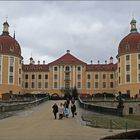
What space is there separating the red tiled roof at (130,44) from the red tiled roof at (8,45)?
24203 millimetres

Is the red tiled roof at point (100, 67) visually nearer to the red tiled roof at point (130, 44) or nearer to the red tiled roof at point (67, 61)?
the red tiled roof at point (67, 61)

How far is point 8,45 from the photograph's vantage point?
84.6 meters

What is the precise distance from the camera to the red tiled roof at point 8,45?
3329 inches

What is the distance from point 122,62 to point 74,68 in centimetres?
1773

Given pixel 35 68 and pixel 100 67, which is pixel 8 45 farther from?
pixel 100 67

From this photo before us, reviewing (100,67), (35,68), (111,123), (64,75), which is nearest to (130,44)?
(100,67)

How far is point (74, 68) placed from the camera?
9856cm

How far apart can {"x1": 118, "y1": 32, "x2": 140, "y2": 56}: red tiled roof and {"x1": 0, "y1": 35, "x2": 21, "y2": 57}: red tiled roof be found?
24203 mm

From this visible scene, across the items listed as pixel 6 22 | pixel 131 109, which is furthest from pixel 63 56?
pixel 131 109

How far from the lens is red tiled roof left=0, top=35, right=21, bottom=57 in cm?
8456

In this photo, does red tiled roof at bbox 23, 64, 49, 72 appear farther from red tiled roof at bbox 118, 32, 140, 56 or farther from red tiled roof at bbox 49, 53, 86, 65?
red tiled roof at bbox 118, 32, 140, 56

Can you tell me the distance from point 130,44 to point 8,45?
27.6 metres

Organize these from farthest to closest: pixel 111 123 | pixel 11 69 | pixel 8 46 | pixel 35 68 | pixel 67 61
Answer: pixel 35 68 < pixel 67 61 < pixel 11 69 < pixel 8 46 < pixel 111 123

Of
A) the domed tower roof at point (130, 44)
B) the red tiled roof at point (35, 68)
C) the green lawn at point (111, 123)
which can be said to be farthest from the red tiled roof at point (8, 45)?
the green lawn at point (111, 123)
